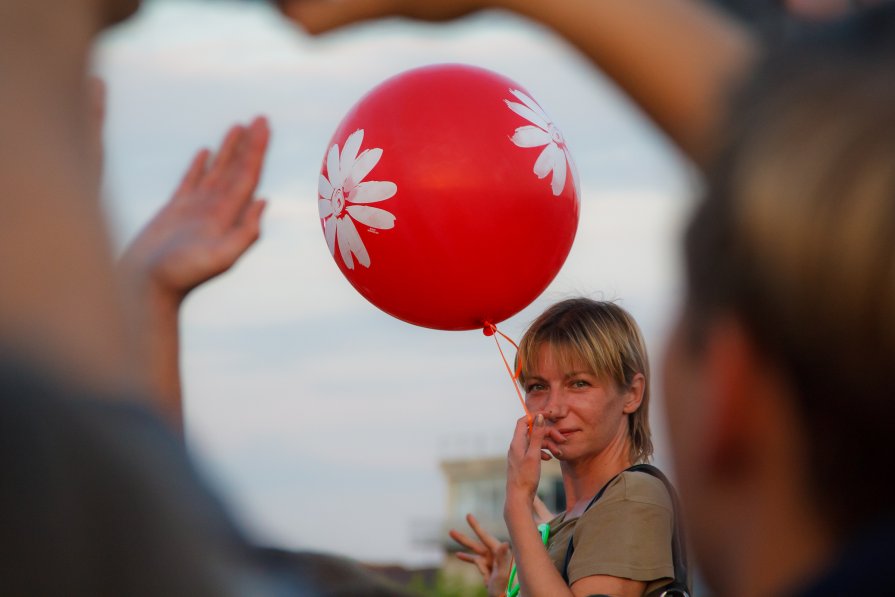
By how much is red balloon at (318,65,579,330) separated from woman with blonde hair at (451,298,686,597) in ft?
0.73

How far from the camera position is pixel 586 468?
3.37 meters

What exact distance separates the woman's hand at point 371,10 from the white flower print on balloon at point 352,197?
2106 mm

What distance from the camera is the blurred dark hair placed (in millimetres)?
734

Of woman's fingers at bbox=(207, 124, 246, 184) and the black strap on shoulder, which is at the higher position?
woman's fingers at bbox=(207, 124, 246, 184)

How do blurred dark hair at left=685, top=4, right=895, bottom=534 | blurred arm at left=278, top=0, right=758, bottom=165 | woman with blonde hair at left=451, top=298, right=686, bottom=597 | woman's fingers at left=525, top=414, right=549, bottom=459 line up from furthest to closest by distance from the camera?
1. woman's fingers at left=525, top=414, right=549, bottom=459
2. woman with blonde hair at left=451, top=298, right=686, bottom=597
3. blurred arm at left=278, top=0, right=758, bottom=165
4. blurred dark hair at left=685, top=4, right=895, bottom=534

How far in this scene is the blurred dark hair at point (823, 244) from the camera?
734 millimetres

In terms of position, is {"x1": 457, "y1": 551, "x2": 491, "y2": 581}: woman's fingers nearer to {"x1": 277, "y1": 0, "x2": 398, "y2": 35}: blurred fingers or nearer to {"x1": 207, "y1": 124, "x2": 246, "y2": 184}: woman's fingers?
{"x1": 207, "y1": 124, "x2": 246, "y2": 184}: woman's fingers

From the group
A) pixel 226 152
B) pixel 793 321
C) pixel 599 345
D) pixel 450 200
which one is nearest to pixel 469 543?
pixel 599 345

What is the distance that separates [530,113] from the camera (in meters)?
Result: 3.67

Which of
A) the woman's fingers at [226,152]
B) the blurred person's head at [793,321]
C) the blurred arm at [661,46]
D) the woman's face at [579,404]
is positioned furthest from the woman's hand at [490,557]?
the blurred person's head at [793,321]

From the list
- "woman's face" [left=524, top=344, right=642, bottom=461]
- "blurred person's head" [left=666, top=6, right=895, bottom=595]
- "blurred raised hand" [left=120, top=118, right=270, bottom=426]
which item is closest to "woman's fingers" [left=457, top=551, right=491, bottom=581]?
"woman's face" [left=524, top=344, right=642, bottom=461]

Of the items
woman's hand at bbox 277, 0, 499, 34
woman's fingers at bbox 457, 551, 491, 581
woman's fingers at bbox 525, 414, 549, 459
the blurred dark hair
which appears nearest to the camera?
the blurred dark hair

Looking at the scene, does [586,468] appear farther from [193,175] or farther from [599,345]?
[193,175]

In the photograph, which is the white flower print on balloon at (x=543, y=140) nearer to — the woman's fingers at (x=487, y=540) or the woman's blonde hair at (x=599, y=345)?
the woman's blonde hair at (x=599, y=345)
